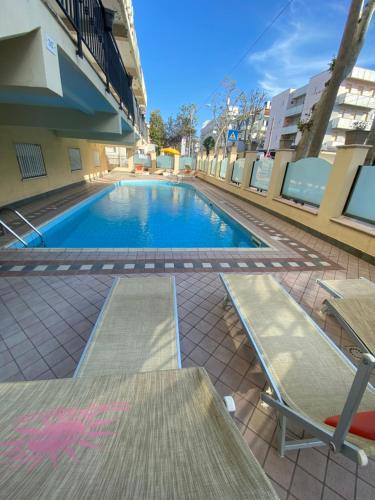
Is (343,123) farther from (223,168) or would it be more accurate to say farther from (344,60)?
(344,60)

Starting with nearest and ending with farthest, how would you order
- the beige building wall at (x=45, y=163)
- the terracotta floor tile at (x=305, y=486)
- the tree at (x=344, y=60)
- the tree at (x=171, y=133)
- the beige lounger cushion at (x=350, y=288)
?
the terracotta floor tile at (x=305, y=486) → the beige lounger cushion at (x=350, y=288) → the tree at (x=344, y=60) → the beige building wall at (x=45, y=163) → the tree at (x=171, y=133)

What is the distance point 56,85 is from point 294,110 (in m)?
36.6

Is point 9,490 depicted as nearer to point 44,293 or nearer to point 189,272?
point 44,293

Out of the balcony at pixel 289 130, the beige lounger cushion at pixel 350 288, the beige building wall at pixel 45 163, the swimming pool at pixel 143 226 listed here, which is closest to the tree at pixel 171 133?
the balcony at pixel 289 130

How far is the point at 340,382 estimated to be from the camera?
1700 millimetres

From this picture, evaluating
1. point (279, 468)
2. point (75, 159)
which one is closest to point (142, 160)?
point (75, 159)

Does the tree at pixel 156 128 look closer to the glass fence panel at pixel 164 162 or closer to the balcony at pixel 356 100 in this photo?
the glass fence panel at pixel 164 162

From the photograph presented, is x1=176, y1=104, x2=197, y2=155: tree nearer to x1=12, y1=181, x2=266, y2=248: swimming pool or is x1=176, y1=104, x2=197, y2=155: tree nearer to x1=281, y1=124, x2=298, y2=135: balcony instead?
x1=281, y1=124, x2=298, y2=135: balcony

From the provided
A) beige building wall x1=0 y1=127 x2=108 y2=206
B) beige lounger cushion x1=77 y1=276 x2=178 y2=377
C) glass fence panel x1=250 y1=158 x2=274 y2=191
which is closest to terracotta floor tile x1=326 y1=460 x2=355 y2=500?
beige lounger cushion x1=77 y1=276 x2=178 y2=377

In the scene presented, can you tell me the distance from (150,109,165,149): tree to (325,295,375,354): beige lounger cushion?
1628 inches

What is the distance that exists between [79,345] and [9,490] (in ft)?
6.34

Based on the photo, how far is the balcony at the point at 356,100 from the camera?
23.3 meters

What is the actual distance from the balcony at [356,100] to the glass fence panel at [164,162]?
1981 cm

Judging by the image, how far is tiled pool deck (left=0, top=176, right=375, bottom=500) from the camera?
1486mm
